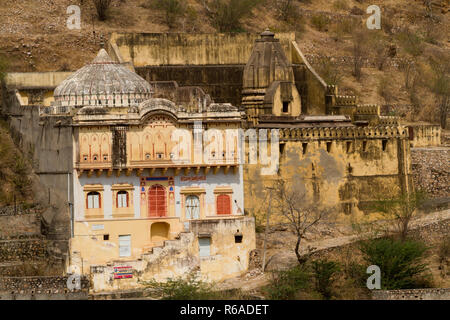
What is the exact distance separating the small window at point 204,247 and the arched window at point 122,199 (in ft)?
10.1

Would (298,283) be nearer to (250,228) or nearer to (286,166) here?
(250,228)

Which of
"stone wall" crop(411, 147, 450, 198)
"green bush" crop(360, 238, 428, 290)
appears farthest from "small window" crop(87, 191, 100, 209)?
"stone wall" crop(411, 147, 450, 198)

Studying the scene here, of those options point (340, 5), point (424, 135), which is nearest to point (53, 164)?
point (424, 135)

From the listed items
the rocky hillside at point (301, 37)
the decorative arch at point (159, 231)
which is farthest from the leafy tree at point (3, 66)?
the decorative arch at point (159, 231)

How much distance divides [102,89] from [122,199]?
15.6 feet

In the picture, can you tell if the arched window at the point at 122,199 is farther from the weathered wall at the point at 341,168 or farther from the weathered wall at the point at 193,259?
the weathered wall at the point at 341,168

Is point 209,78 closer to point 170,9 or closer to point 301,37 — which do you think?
point 170,9

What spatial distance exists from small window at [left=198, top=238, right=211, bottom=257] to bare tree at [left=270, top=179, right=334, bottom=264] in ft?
13.6

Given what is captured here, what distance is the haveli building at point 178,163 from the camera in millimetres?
57781

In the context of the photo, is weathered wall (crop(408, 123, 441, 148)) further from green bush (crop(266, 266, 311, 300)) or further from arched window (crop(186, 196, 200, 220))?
green bush (crop(266, 266, 311, 300))

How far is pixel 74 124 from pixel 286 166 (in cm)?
903

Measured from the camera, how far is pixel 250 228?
58.6m

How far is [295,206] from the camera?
202 ft

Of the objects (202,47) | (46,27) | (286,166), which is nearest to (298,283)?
(286,166)
